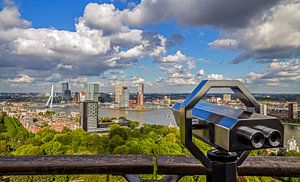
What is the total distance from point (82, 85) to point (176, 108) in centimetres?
2746

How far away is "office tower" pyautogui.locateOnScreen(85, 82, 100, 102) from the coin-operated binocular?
25489mm

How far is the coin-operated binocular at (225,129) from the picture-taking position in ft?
1.33

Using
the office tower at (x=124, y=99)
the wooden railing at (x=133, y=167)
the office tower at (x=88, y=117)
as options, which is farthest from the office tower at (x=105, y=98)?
the wooden railing at (x=133, y=167)

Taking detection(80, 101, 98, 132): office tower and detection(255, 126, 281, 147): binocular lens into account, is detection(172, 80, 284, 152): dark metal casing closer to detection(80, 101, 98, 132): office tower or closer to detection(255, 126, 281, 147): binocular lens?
detection(255, 126, 281, 147): binocular lens

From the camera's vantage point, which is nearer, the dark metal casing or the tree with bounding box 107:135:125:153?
the dark metal casing

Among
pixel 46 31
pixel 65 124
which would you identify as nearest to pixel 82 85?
pixel 65 124

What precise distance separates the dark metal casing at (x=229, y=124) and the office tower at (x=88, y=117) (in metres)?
22.2

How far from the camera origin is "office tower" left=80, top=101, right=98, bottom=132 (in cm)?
2212

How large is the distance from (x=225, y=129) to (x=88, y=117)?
885 inches

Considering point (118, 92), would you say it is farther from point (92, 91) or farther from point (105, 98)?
point (92, 91)

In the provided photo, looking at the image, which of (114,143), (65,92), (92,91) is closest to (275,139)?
(114,143)

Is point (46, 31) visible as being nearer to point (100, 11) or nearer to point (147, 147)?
point (100, 11)

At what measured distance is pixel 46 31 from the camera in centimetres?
1938

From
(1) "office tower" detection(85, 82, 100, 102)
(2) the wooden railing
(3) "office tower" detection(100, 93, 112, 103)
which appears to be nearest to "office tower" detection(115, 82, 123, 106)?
(3) "office tower" detection(100, 93, 112, 103)
